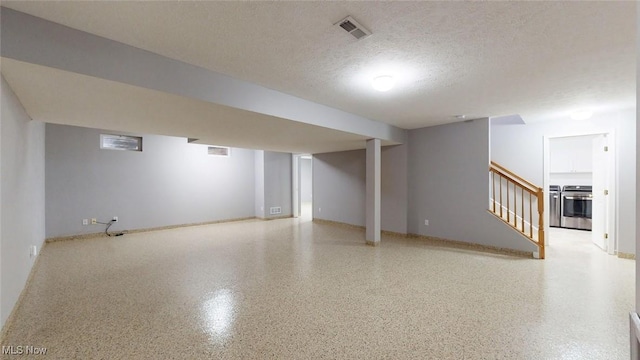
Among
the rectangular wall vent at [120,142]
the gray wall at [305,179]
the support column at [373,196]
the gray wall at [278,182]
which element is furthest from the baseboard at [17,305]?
the gray wall at [305,179]

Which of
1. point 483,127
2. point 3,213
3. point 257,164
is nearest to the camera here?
point 3,213

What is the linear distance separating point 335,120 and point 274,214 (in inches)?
194

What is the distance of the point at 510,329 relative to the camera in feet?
7.30

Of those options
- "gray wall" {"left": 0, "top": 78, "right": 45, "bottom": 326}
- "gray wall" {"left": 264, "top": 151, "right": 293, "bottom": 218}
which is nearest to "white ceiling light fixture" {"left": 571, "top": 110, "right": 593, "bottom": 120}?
"gray wall" {"left": 264, "top": 151, "right": 293, "bottom": 218}

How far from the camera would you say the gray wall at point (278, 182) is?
8.14m

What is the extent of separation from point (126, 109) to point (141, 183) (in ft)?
12.4

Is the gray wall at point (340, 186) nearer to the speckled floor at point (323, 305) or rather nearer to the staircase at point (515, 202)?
the speckled floor at point (323, 305)

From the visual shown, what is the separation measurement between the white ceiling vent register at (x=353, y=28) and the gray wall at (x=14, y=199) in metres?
2.71

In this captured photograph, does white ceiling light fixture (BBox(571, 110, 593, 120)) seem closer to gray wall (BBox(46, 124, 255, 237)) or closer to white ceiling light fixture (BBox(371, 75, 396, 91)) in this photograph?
white ceiling light fixture (BBox(371, 75, 396, 91))

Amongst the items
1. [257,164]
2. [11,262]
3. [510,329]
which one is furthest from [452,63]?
[257,164]

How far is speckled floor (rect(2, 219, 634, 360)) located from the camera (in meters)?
1.99

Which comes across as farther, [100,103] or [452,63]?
[100,103]

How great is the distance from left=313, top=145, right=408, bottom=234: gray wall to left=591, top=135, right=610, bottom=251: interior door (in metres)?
3.31

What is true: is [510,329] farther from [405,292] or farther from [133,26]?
[133,26]
